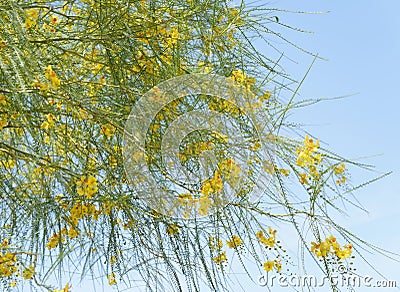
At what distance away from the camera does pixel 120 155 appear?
48.1 inches

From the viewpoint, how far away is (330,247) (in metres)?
1.17

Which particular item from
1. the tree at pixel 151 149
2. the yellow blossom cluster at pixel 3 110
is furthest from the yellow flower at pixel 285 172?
the yellow blossom cluster at pixel 3 110

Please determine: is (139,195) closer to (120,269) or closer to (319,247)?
(120,269)

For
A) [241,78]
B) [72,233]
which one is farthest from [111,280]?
[241,78]

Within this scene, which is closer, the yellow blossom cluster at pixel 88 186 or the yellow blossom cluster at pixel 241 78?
the yellow blossom cluster at pixel 88 186

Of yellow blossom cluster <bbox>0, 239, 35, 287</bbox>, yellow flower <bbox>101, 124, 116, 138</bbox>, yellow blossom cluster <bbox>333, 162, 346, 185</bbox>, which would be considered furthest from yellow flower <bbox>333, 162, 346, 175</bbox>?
yellow blossom cluster <bbox>0, 239, 35, 287</bbox>

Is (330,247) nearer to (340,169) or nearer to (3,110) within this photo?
(340,169)

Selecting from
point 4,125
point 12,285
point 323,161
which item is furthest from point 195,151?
point 12,285

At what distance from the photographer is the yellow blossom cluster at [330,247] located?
1158 mm

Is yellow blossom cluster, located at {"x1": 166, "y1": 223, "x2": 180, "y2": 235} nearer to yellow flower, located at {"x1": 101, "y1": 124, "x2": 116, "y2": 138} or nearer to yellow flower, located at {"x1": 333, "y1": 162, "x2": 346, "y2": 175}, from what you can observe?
yellow flower, located at {"x1": 101, "y1": 124, "x2": 116, "y2": 138}

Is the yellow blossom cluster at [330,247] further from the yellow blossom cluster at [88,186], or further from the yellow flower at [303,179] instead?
the yellow blossom cluster at [88,186]

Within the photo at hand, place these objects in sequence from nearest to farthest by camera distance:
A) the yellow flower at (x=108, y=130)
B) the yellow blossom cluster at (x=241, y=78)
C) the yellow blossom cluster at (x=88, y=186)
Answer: the yellow blossom cluster at (x=88, y=186) < the yellow flower at (x=108, y=130) < the yellow blossom cluster at (x=241, y=78)

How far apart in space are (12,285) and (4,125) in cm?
41

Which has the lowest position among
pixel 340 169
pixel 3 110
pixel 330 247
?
pixel 330 247
